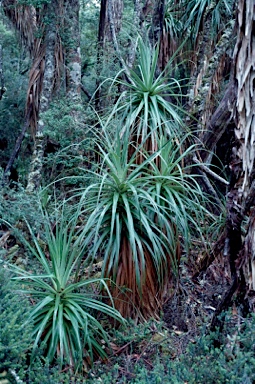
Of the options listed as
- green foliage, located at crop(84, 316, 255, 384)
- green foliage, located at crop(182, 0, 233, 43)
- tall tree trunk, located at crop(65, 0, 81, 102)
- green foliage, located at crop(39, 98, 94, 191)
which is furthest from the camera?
green foliage, located at crop(182, 0, 233, 43)

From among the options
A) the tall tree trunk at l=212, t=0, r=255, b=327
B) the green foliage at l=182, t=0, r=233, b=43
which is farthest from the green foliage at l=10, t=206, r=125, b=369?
the green foliage at l=182, t=0, r=233, b=43

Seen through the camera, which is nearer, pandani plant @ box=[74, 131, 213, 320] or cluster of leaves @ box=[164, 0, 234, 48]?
pandani plant @ box=[74, 131, 213, 320]

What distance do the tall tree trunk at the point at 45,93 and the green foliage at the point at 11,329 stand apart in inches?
104

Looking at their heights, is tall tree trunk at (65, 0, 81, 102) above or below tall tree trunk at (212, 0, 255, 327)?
above

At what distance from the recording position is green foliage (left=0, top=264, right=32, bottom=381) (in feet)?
7.27

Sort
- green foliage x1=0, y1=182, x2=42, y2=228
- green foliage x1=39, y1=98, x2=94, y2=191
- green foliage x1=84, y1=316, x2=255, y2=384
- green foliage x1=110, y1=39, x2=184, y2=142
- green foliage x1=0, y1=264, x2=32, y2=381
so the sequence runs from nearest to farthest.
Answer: green foliage x1=0, y1=264, x2=32, y2=381, green foliage x1=84, y1=316, x2=255, y2=384, green foliage x1=110, y1=39, x2=184, y2=142, green foliage x1=0, y1=182, x2=42, y2=228, green foliage x1=39, y1=98, x2=94, y2=191

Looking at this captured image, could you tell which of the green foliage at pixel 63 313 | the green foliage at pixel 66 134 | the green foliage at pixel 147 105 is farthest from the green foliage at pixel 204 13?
the green foliage at pixel 63 313

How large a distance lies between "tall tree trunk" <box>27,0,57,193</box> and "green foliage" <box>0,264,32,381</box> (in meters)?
Result: 2.63

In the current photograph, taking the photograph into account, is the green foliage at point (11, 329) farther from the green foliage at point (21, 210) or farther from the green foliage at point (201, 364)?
the green foliage at point (21, 210)

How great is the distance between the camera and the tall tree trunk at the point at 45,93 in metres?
5.38

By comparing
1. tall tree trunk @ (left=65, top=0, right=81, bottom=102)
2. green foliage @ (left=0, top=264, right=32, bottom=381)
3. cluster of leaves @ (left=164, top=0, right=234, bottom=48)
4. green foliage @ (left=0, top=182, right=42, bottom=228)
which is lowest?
green foliage @ (left=0, top=264, right=32, bottom=381)

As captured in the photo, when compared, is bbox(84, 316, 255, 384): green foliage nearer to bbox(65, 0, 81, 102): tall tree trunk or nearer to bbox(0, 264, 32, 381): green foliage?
bbox(0, 264, 32, 381): green foliage

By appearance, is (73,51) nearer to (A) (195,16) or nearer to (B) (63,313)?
(A) (195,16)

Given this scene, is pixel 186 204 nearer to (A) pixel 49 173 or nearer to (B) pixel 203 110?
(B) pixel 203 110
